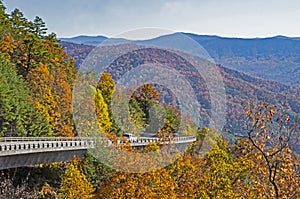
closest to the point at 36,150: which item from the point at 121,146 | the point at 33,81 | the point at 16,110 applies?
the point at 121,146

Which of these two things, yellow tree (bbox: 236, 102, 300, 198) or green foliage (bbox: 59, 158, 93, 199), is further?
green foliage (bbox: 59, 158, 93, 199)

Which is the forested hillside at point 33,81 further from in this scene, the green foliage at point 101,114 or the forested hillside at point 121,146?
the green foliage at point 101,114

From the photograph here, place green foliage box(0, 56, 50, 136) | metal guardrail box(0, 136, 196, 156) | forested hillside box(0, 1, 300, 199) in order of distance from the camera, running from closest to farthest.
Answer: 1. forested hillside box(0, 1, 300, 199)
2. metal guardrail box(0, 136, 196, 156)
3. green foliage box(0, 56, 50, 136)

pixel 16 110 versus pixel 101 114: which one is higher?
pixel 16 110

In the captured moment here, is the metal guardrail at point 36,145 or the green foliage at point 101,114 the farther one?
the green foliage at point 101,114

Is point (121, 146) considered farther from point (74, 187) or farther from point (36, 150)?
point (36, 150)

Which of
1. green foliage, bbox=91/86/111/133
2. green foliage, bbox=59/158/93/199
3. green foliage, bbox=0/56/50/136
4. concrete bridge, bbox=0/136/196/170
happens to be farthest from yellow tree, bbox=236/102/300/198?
green foliage, bbox=91/86/111/133

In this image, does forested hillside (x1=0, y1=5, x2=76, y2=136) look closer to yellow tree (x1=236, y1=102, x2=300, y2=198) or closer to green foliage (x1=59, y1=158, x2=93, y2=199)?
green foliage (x1=59, y1=158, x2=93, y2=199)

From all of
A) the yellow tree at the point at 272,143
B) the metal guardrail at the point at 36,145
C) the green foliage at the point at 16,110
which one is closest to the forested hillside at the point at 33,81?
the green foliage at the point at 16,110

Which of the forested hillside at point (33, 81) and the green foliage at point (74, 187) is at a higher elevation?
the forested hillside at point (33, 81)

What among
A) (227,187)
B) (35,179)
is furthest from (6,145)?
(227,187)

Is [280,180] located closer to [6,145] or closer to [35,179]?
[6,145]
